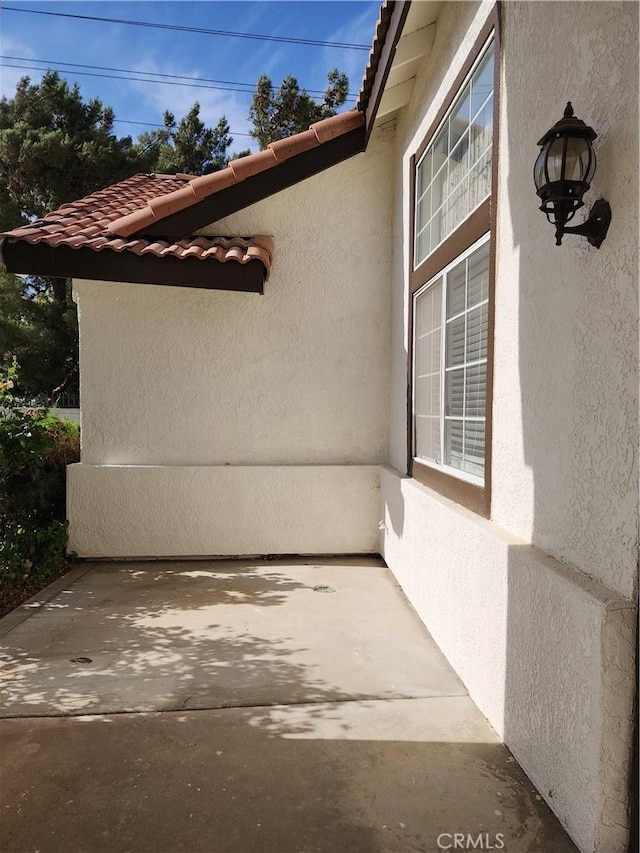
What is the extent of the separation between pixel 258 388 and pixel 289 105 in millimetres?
18552

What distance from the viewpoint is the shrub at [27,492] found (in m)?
6.66

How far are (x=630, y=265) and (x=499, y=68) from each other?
2.31 metres

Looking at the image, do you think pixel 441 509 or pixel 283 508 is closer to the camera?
pixel 441 509

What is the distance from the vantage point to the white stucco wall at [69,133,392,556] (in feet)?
25.5

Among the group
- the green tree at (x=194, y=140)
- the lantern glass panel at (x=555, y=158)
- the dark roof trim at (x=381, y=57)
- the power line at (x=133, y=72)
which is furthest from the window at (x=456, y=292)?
the green tree at (x=194, y=140)

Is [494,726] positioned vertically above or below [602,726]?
below

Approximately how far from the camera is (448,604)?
4.73 meters

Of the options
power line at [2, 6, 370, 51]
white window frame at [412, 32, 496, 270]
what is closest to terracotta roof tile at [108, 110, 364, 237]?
white window frame at [412, 32, 496, 270]

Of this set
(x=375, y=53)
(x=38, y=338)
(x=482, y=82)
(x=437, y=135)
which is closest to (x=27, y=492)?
(x=437, y=135)

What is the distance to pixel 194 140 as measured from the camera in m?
25.7

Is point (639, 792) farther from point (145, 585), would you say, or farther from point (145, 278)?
point (145, 278)

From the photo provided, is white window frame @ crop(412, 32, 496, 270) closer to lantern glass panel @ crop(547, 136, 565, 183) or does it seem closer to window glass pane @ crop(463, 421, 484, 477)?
lantern glass panel @ crop(547, 136, 565, 183)

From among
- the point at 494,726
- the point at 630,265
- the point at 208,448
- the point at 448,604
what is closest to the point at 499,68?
the point at 630,265

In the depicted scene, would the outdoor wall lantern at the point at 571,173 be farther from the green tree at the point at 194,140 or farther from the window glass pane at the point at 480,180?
the green tree at the point at 194,140
